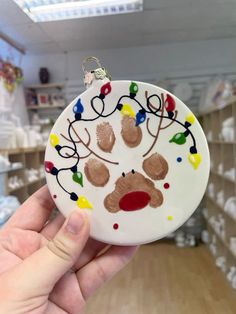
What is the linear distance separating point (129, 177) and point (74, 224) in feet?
0.52

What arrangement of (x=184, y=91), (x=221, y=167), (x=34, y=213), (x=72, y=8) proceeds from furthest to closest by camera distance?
(x=184, y=91) → (x=221, y=167) → (x=72, y=8) → (x=34, y=213)

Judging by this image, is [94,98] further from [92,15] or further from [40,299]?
[92,15]

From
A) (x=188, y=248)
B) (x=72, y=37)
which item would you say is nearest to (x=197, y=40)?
(x=72, y=37)

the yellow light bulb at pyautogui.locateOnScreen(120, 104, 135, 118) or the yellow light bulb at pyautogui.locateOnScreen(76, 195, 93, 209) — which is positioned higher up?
the yellow light bulb at pyautogui.locateOnScreen(120, 104, 135, 118)

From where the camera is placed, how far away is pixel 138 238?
2.15ft

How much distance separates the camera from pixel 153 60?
4055 millimetres

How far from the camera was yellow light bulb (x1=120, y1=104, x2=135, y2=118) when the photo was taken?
66 centimetres

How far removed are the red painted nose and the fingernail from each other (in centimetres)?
10

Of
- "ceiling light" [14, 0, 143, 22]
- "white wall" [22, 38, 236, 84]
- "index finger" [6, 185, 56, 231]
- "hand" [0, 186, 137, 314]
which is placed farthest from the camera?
"white wall" [22, 38, 236, 84]

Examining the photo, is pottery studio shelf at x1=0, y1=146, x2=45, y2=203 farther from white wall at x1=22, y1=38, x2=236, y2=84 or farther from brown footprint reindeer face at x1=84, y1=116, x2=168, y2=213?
brown footprint reindeer face at x1=84, y1=116, x2=168, y2=213

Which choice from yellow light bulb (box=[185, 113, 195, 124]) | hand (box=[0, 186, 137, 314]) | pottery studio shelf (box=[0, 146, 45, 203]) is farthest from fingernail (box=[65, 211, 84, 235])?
pottery studio shelf (box=[0, 146, 45, 203])

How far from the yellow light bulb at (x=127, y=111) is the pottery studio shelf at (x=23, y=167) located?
1922 mm

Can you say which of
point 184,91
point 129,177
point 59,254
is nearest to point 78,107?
point 129,177

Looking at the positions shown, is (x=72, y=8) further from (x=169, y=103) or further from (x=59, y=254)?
(x=59, y=254)
